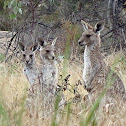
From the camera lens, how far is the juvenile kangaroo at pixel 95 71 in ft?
18.0

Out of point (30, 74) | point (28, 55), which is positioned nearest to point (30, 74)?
point (30, 74)

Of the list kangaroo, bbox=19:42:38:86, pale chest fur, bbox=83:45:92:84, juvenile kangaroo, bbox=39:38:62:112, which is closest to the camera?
juvenile kangaroo, bbox=39:38:62:112

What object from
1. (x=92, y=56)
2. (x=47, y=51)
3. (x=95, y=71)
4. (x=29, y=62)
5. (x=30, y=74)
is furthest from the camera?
(x=29, y=62)

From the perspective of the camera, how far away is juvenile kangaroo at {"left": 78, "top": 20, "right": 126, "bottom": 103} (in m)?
5.48

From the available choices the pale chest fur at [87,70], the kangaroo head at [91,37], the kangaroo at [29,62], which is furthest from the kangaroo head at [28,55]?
the pale chest fur at [87,70]

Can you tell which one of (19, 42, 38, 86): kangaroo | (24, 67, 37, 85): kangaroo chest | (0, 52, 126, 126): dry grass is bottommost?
(0, 52, 126, 126): dry grass

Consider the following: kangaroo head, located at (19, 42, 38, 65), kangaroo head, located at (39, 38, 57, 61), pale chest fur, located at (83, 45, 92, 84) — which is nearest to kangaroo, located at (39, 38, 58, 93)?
kangaroo head, located at (39, 38, 57, 61)

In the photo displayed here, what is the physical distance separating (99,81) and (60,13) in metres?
5.61

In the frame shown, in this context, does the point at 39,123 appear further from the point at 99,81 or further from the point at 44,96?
the point at 99,81

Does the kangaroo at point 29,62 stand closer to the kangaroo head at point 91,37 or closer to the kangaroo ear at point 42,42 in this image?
the kangaroo ear at point 42,42

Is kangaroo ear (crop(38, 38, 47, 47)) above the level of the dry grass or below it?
above

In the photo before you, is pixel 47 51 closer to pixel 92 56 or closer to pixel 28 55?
pixel 28 55

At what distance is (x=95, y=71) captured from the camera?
5.87 metres

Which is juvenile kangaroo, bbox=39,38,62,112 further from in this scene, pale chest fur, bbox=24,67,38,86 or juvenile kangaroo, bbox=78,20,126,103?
juvenile kangaroo, bbox=78,20,126,103
